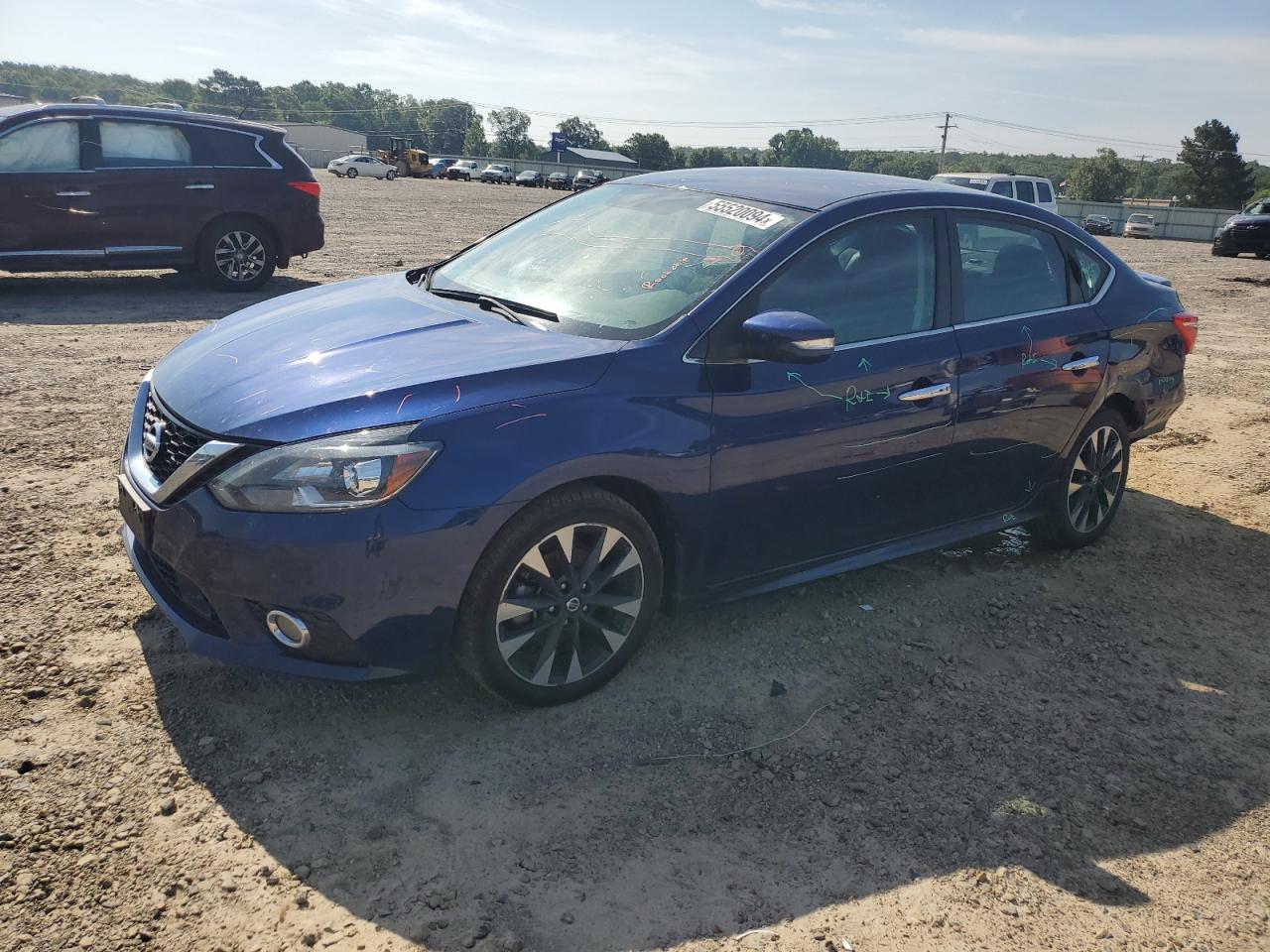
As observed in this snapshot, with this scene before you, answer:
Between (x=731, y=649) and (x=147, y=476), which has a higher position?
(x=147, y=476)

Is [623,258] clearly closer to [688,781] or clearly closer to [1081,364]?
[688,781]

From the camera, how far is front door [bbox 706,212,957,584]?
138 inches

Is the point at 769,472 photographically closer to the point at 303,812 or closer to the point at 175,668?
the point at 303,812

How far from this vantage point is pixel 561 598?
3191 mm

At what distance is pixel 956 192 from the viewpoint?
14.3 ft

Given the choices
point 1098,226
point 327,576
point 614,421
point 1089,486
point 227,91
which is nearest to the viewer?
point 327,576

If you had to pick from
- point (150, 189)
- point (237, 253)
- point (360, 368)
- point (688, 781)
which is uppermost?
point (150, 189)

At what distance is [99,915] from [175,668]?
1.12 metres

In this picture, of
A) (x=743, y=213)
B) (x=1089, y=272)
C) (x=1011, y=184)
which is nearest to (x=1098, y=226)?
(x=1011, y=184)

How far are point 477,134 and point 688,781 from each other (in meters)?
154

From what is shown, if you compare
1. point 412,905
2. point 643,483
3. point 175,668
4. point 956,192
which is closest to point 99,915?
point 412,905

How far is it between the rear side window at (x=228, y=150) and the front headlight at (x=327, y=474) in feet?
28.0

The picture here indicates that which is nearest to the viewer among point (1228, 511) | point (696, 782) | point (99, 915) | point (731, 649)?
point (99, 915)

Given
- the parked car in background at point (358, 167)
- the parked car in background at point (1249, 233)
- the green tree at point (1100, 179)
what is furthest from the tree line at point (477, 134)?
the parked car in background at point (1249, 233)
